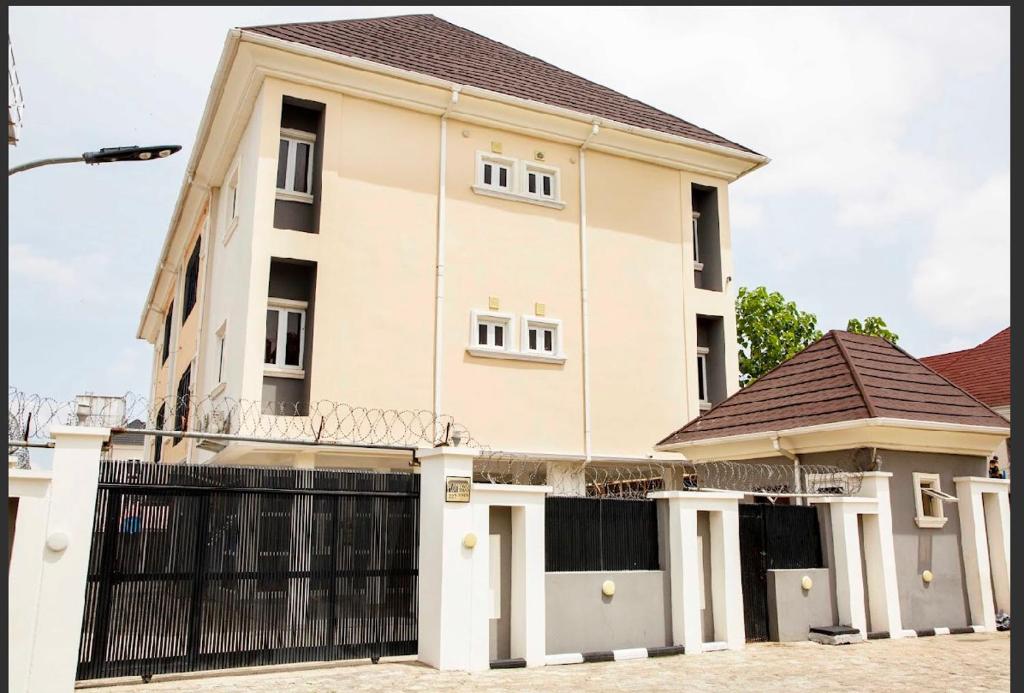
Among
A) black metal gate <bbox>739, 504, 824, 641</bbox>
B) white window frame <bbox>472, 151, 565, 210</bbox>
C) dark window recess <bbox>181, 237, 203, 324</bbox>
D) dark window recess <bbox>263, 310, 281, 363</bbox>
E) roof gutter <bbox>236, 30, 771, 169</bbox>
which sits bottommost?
black metal gate <bbox>739, 504, 824, 641</bbox>

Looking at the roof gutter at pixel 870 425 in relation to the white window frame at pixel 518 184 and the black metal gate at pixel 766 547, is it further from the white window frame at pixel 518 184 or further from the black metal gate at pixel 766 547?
the white window frame at pixel 518 184

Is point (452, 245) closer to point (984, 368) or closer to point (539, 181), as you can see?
point (539, 181)

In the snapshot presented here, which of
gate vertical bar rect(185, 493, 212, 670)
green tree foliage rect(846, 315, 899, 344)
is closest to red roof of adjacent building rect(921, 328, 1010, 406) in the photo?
green tree foliage rect(846, 315, 899, 344)

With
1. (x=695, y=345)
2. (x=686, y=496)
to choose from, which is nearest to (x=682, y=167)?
(x=695, y=345)

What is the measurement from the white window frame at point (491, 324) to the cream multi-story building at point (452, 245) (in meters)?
0.04

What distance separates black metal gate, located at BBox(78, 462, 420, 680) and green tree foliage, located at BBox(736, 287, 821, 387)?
26905 mm

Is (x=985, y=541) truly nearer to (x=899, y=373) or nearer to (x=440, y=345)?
(x=899, y=373)

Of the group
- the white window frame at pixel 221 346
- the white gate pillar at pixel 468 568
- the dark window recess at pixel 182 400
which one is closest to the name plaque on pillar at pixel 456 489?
the white gate pillar at pixel 468 568

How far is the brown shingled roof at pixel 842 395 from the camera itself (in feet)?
41.3

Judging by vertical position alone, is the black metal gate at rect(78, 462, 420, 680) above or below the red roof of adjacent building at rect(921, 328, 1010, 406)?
below

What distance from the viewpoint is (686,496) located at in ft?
35.3

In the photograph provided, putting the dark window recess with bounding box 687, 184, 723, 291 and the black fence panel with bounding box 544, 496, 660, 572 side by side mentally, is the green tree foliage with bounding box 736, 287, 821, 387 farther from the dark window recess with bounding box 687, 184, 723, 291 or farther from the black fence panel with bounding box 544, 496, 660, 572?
the black fence panel with bounding box 544, 496, 660, 572

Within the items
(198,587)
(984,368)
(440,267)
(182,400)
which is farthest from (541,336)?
(984,368)

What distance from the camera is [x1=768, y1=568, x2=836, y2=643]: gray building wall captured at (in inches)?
442
